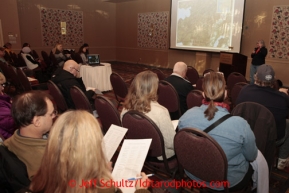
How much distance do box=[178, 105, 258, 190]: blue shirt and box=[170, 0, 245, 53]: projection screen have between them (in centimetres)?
702

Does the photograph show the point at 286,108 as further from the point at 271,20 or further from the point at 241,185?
the point at 271,20

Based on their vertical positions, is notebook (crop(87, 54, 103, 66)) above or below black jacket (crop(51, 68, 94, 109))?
above

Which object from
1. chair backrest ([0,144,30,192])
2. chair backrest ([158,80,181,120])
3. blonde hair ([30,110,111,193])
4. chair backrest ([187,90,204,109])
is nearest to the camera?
blonde hair ([30,110,111,193])

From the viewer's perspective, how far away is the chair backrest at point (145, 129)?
1.78m

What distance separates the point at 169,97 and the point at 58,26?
9532mm

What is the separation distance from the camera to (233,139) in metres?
1.48

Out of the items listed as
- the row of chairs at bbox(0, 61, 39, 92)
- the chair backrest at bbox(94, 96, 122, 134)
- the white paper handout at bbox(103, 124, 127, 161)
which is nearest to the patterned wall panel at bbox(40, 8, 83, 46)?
the row of chairs at bbox(0, 61, 39, 92)

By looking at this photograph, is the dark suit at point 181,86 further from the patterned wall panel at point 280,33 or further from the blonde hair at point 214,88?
the patterned wall panel at point 280,33

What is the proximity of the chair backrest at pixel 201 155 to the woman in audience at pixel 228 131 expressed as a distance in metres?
0.14

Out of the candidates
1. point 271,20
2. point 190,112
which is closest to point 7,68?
point 190,112

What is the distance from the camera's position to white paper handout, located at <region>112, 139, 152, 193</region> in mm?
1173

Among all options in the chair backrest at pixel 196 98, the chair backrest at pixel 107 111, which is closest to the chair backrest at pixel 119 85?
the chair backrest at pixel 196 98

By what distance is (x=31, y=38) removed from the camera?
1016cm

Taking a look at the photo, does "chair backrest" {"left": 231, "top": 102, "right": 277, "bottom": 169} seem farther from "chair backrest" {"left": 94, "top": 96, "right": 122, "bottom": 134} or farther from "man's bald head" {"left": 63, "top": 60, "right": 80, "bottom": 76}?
"man's bald head" {"left": 63, "top": 60, "right": 80, "bottom": 76}
